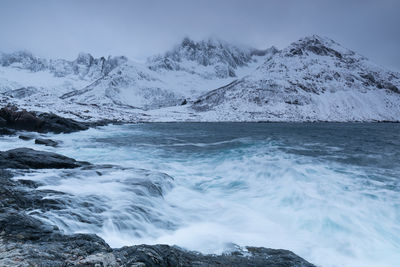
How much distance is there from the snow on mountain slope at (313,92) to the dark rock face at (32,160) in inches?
3507

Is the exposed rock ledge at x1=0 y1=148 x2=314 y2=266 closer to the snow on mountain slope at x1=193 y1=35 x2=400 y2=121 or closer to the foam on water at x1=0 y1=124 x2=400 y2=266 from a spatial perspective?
the foam on water at x1=0 y1=124 x2=400 y2=266

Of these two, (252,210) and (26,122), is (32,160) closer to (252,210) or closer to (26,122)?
(252,210)

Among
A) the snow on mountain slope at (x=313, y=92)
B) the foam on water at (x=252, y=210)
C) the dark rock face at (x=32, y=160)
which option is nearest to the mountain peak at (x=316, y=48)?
the snow on mountain slope at (x=313, y=92)

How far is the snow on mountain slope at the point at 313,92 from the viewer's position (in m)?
104

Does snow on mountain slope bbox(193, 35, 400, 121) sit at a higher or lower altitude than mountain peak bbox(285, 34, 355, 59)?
lower

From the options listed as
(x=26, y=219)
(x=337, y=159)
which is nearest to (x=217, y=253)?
(x=26, y=219)

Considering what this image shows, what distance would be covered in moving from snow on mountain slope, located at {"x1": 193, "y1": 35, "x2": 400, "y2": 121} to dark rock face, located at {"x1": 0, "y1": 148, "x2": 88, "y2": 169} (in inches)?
3507

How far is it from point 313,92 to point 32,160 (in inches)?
5035

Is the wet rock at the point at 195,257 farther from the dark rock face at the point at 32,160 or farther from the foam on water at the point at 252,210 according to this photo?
the dark rock face at the point at 32,160

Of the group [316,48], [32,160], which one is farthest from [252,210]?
[316,48]

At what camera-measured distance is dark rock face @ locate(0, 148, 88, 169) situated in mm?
9523

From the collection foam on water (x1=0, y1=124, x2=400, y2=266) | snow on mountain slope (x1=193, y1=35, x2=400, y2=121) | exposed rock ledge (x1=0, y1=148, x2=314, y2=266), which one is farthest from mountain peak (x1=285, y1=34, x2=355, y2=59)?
exposed rock ledge (x1=0, y1=148, x2=314, y2=266)

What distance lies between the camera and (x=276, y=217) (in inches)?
316

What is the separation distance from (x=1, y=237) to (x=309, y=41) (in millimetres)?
185691
